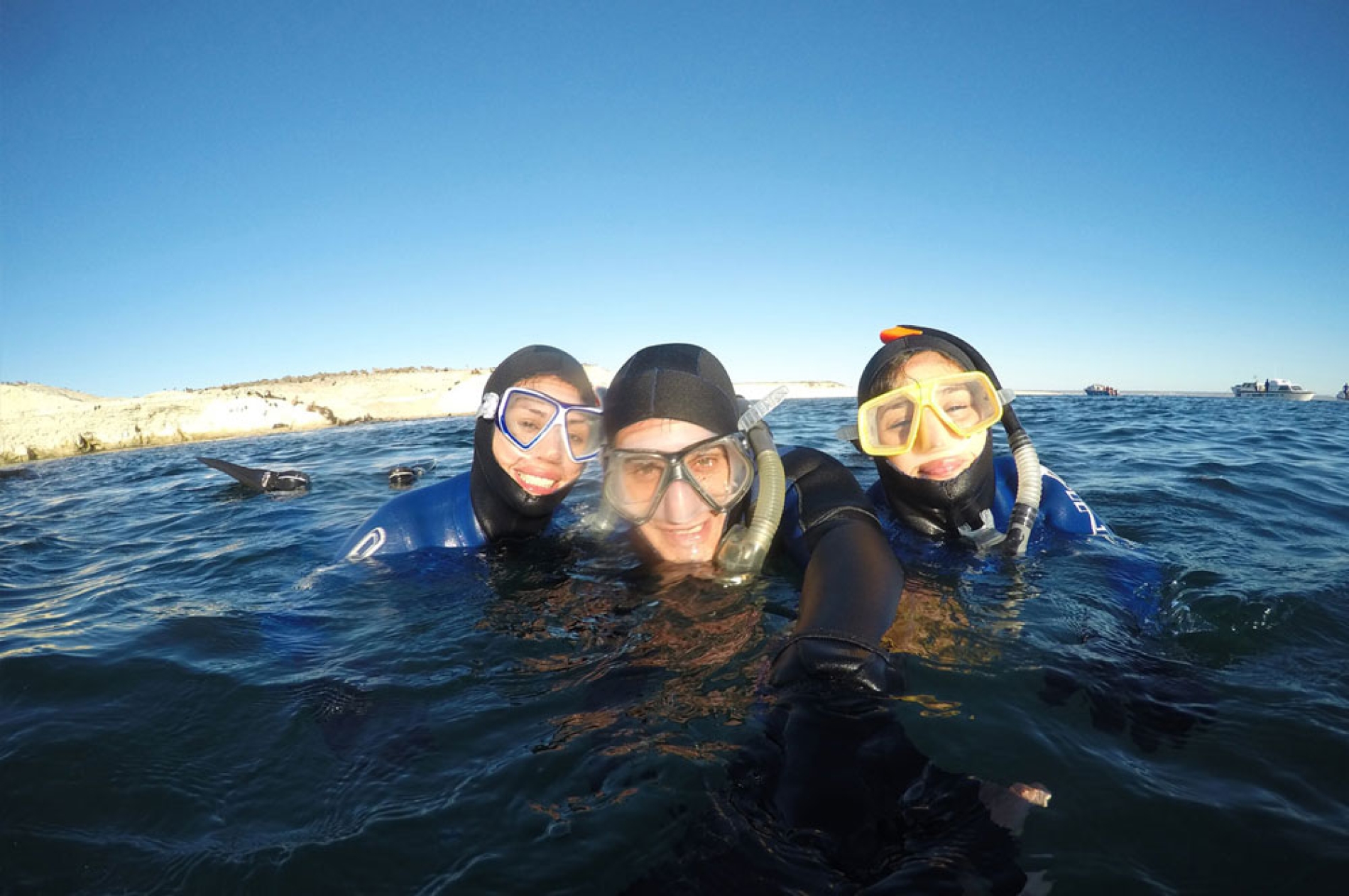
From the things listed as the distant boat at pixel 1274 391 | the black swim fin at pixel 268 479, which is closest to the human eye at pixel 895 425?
the black swim fin at pixel 268 479

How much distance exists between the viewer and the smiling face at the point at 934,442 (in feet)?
11.9

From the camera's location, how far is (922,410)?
3.63m

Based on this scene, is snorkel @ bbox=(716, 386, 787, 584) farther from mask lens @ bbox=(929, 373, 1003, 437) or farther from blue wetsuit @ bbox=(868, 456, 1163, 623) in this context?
mask lens @ bbox=(929, 373, 1003, 437)

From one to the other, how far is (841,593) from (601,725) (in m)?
0.93

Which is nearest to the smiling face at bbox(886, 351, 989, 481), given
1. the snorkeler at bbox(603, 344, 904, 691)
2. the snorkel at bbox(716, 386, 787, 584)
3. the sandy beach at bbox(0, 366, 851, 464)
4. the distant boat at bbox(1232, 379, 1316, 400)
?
the snorkeler at bbox(603, 344, 904, 691)

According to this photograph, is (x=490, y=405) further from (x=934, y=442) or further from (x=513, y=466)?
(x=934, y=442)

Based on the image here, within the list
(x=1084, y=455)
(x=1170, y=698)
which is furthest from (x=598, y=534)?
(x=1084, y=455)

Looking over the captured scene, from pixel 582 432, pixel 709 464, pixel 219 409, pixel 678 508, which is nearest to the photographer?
pixel 678 508

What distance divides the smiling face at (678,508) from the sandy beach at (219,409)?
12.0 metres

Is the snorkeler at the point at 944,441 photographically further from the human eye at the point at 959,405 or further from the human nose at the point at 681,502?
the human nose at the point at 681,502

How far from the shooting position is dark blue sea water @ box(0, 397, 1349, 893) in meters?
1.61

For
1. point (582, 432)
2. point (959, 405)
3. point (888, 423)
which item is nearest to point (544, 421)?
point (582, 432)

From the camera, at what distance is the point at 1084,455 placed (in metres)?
9.68

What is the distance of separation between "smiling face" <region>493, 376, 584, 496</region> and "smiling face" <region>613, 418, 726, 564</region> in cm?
81
